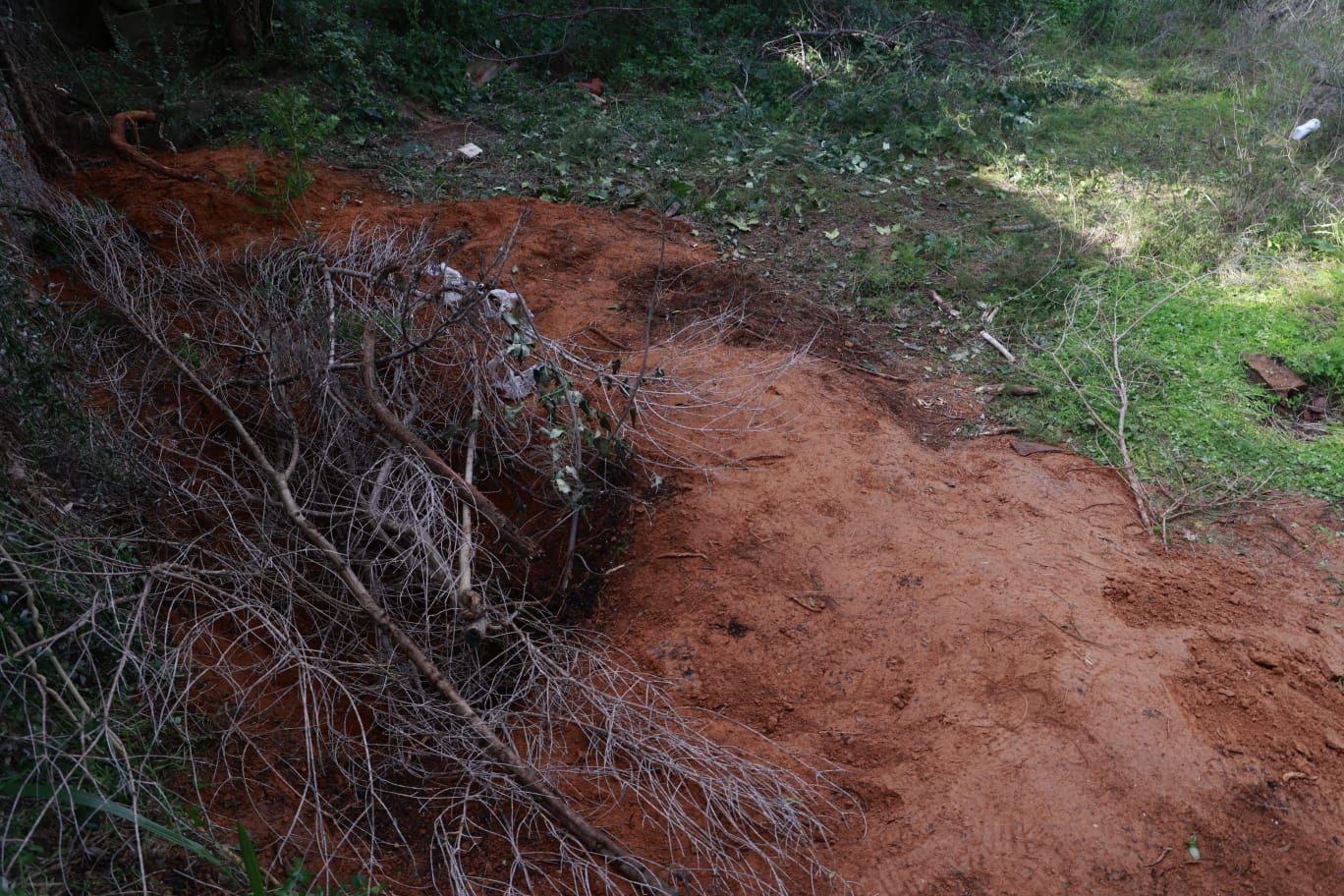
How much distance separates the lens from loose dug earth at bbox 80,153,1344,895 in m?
2.91

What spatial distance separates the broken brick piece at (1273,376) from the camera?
502 cm

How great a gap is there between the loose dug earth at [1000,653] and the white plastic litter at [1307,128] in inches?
189

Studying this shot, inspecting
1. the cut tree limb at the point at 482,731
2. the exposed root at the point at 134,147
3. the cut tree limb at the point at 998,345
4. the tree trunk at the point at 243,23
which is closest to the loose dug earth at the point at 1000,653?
the cut tree limb at the point at 482,731

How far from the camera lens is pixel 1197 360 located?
5234 mm

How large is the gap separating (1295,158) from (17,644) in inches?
342

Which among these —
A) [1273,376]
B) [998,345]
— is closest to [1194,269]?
[1273,376]

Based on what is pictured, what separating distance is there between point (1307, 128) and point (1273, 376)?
145 inches

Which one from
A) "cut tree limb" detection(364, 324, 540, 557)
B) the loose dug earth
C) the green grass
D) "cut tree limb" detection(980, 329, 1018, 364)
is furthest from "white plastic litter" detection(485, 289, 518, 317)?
"cut tree limb" detection(980, 329, 1018, 364)

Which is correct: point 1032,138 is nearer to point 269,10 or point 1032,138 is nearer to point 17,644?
point 269,10

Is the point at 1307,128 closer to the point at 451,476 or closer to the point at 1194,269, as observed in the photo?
the point at 1194,269

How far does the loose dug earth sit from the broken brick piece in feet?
3.46

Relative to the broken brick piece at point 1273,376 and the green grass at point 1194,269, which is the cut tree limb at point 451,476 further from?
the broken brick piece at point 1273,376

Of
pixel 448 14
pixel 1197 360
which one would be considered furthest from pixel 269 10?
pixel 1197 360

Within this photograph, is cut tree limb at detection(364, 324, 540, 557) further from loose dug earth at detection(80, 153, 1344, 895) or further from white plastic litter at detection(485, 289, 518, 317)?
white plastic litter at detection(485, 289, 518, 317)
